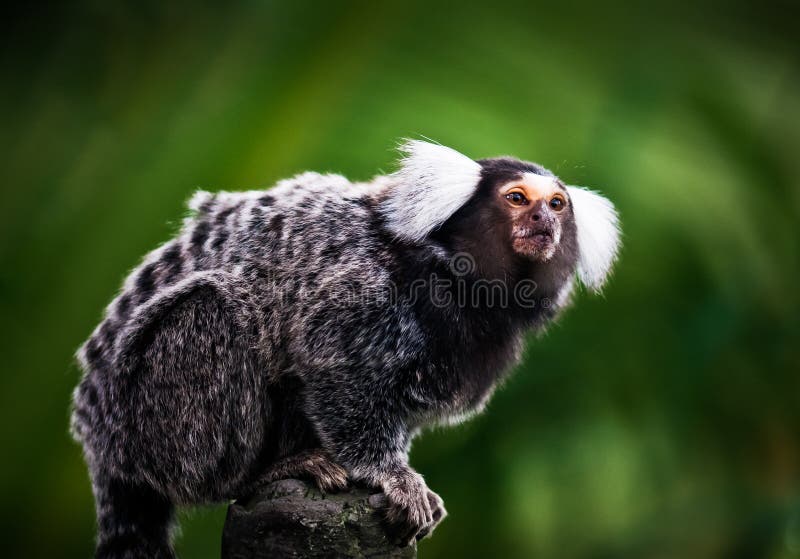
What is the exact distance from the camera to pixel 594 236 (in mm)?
2547

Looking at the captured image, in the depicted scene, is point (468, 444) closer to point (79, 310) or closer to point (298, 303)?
point (298, 303)

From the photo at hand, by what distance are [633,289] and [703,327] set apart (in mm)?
339

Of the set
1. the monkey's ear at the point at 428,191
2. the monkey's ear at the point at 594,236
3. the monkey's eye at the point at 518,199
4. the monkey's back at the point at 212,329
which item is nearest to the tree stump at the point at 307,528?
the monkey's back at the point at 212,329

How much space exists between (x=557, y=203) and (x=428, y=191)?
1.24ft

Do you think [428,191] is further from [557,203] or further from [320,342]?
[320,342]

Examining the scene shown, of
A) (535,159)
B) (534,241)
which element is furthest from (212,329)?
(535,159)

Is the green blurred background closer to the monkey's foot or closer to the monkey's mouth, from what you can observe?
the monkey's mouth

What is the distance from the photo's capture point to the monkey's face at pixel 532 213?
7.45 ft

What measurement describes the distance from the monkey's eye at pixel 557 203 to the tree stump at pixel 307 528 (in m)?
0.96

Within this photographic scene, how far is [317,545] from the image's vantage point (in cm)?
198

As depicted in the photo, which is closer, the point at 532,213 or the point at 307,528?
the point at 307,528

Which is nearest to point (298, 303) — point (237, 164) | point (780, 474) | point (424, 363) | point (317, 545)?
point (424, 363)

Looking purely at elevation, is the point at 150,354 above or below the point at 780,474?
below

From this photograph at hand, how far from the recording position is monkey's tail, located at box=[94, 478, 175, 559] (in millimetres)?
2254
